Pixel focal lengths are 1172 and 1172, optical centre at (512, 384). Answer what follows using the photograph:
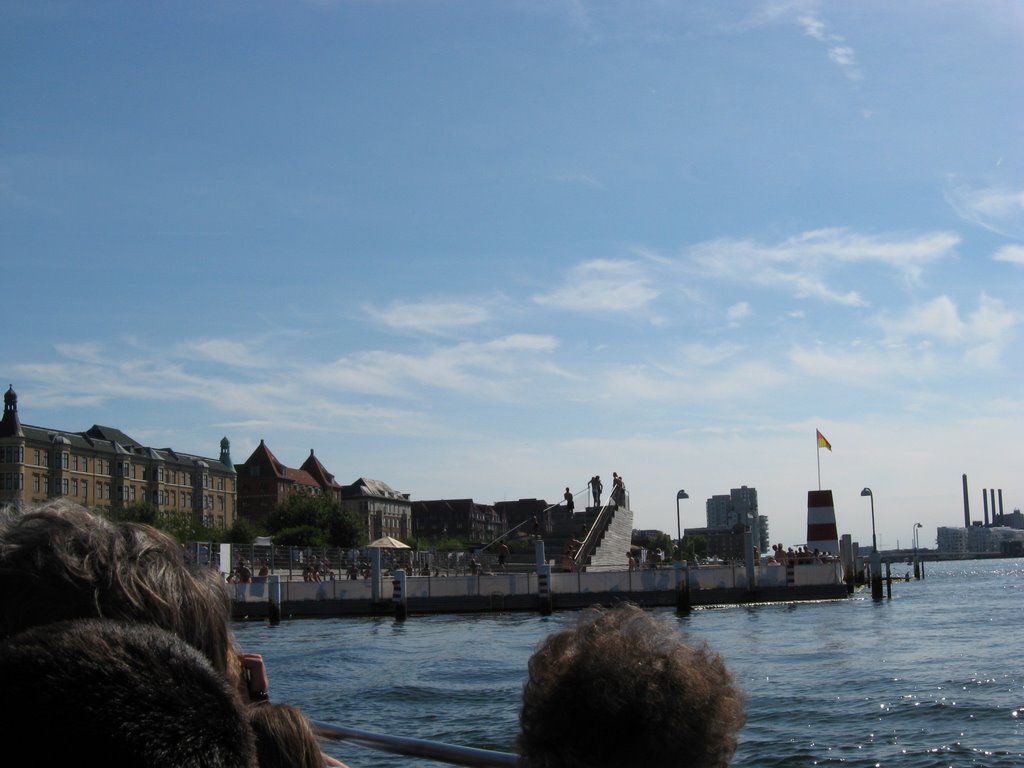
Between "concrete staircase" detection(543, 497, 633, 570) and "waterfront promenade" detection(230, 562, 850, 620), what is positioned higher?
"concrete staircase" detection(543, 497, 633, 570)

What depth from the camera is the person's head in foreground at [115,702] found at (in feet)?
3.38

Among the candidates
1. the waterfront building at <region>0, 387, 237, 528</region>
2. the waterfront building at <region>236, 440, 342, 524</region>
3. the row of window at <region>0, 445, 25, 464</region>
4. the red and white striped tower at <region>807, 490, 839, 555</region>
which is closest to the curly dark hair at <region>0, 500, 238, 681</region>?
the red and white striped tower at <region>807, 490, 839, 555</region>

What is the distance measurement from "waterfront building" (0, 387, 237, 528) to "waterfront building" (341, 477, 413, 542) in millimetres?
23936

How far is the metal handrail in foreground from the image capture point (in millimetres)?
3602

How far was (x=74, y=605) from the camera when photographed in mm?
1849

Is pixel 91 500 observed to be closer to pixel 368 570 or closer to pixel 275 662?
pixel 368 570

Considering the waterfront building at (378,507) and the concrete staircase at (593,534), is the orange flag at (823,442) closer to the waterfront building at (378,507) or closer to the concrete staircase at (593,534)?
the concrete staircase at (593,534)

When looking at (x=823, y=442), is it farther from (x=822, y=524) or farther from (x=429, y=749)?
(x=429, y=749)

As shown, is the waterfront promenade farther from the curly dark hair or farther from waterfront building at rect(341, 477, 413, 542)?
waterfront building at rect(341, 477, 413, 542)

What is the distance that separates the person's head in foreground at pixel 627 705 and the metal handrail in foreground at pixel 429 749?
5.08ft

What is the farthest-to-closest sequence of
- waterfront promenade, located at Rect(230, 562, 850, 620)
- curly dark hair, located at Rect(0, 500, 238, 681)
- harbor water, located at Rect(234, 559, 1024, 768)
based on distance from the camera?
waterfront promenade, located at Rect(230, 562, 850, 620) < harbor water, located at Rect(234, 559, 1024, 768) < curly dark hair, located at Rect(0, 500, 238, 681)

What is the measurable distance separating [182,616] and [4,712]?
0.82m

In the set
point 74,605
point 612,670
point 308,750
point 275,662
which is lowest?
point 275,662

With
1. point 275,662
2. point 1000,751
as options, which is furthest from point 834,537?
point 1000,751
